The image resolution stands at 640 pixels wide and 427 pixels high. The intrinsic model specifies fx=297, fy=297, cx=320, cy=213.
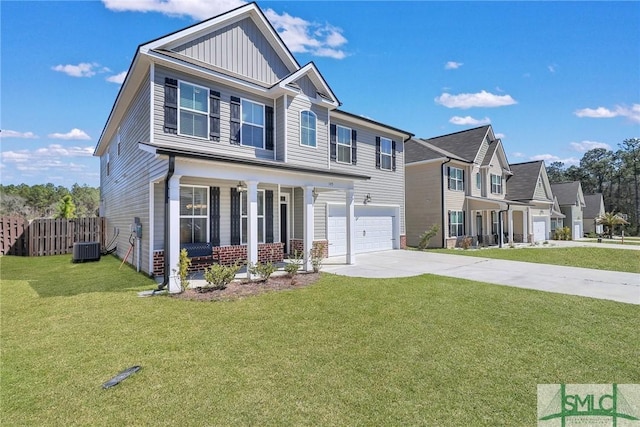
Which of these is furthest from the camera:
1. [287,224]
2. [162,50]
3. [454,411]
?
[287,224]

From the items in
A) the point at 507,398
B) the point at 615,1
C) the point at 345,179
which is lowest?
the point at 507,398

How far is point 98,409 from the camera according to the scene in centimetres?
296

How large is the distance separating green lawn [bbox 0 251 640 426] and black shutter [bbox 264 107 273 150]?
251 inches

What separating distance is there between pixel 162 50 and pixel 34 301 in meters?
7.56

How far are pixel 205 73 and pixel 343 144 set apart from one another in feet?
23.8

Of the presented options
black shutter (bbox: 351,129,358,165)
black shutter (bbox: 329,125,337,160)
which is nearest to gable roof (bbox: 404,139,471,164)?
black shutter (bbox: 351,129,358,165)

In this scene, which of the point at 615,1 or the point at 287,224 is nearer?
the point at 615,1

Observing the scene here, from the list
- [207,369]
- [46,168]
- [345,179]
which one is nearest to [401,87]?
[345,179]

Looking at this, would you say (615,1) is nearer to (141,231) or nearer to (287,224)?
(287,224)

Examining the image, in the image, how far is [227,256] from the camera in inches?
406

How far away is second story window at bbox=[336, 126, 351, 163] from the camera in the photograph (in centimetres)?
1466

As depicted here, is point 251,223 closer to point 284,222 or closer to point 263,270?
point 263,270

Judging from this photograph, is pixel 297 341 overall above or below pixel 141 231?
below

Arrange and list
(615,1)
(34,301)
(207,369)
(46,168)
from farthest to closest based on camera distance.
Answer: (46,168), (615,1), (34,301), (207,369)
